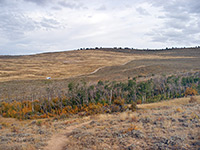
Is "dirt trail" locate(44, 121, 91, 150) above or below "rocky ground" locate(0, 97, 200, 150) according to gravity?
below

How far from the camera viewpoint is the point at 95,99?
23.2 metres

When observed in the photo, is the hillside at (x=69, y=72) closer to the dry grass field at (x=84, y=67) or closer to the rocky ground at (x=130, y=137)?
the dry grass field at (x=84, y=67)

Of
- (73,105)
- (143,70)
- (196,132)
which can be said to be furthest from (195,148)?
(143,70)

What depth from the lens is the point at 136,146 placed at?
7.69 metres

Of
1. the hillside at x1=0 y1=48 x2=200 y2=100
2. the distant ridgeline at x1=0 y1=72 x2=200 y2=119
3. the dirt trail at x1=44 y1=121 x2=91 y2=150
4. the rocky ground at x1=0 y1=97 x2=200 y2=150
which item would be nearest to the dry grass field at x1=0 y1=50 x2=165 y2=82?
the hillside at x1=0 y1=48 x2=200 y2=100

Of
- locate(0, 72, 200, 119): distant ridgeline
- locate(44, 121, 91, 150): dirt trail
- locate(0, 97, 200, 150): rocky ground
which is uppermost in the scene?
locate(0, 97, 200, 150): rocky ground

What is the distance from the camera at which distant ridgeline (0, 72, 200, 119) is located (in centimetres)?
2005

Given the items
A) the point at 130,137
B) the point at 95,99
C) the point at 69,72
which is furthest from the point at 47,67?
the point at 130,137

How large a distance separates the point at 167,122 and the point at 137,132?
2.25m

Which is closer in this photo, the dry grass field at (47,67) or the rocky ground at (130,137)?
the rocky ground at (130,137)

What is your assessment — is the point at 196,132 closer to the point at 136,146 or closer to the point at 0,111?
the point at 136,146

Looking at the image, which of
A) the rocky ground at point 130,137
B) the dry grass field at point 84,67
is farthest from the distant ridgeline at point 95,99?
the dry grass field at point 84,67

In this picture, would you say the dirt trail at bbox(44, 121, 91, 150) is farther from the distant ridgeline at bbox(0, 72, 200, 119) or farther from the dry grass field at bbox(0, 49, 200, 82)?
the dry grass field at bbox(0, 49, 200, 82)

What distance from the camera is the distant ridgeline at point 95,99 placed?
65.8ft
